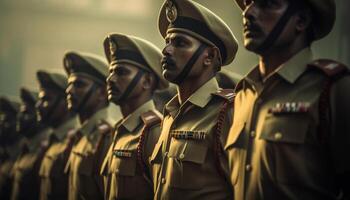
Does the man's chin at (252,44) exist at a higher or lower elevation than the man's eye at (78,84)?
lower

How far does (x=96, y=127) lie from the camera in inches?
216

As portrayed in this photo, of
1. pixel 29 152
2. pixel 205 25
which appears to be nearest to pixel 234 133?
pixel 205 25

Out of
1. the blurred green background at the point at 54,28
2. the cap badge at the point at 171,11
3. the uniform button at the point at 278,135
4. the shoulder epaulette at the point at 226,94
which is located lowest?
the uniform button at the point at 278,135

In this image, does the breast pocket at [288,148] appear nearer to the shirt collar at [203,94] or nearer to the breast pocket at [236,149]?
the breast pocket at [236,149]

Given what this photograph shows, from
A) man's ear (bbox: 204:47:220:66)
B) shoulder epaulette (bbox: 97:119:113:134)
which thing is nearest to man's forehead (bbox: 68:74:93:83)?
shoulder epaulette (bbox: 97:119:113:134)

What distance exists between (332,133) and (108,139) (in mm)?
3019

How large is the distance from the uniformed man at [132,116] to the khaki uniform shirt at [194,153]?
0.48 meters

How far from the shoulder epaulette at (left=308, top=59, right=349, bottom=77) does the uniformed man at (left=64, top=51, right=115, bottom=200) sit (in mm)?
2842

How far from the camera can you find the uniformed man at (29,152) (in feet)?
22.0

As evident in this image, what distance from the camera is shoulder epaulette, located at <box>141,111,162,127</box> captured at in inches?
169

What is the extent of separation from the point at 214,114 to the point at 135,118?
1.29m

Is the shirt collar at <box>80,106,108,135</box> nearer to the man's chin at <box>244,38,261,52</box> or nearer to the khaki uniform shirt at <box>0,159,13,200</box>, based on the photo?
the khaki uniform shirt at <box>0,159,13,200</box>

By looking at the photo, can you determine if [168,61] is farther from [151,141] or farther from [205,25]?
[151,141]

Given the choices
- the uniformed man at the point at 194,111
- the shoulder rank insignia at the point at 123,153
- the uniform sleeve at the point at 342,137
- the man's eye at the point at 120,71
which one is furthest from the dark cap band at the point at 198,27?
the uniform sleeve at the point at 342,137
